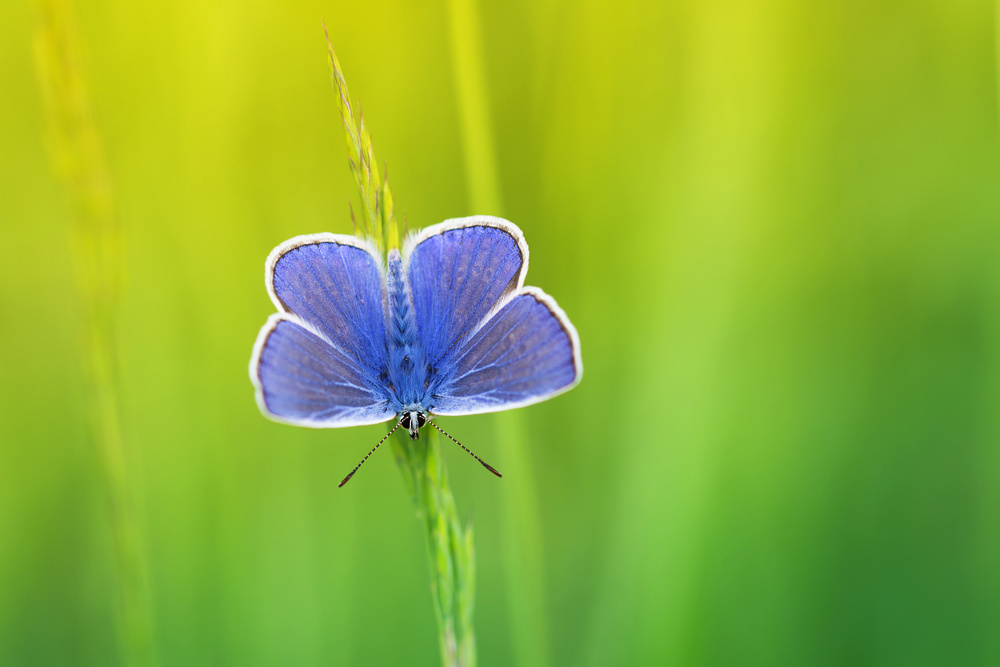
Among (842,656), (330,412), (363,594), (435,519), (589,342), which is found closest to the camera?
Answer: (435,519)

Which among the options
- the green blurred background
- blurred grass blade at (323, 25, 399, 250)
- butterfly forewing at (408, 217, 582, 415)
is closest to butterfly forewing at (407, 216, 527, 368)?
butterfly forewing at (408, 217, 582, 415)

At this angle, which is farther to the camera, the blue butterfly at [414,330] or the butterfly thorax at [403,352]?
the butterfly thorax at [403,352]

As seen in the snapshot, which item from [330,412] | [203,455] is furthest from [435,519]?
[203,455]

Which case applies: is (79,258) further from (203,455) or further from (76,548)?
(76,548)

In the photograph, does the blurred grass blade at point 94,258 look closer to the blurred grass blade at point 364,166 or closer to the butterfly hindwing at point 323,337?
the butterfly hindwing at point 323,337

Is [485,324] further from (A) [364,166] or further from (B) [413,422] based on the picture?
(A) [364,166]

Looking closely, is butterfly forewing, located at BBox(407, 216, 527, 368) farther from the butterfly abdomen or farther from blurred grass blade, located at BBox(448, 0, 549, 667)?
blurred grass blade, located at BBox(448, 0, 549, 667)

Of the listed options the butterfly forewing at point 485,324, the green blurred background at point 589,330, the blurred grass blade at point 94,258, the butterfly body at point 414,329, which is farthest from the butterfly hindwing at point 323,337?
the green blurred background at point 589,330
